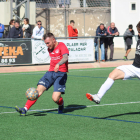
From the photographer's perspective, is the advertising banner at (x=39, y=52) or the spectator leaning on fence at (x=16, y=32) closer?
the advertising banner at (x=39, y=52)

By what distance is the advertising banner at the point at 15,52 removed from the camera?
52.9 ft

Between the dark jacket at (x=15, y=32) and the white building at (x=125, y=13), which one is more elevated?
the white building at (x=125, y=13)

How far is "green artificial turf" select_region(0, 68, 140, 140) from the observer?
6020 millimetres

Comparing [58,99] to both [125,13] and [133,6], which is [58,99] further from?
[133,6]

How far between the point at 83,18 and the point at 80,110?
2034 cm

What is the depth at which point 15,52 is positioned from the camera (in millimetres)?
16375

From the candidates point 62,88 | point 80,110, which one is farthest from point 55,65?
point 80,110

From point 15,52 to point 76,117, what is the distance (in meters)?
9.52

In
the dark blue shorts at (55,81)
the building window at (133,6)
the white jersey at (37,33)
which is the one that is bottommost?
the dark blue shorts at (55,81)

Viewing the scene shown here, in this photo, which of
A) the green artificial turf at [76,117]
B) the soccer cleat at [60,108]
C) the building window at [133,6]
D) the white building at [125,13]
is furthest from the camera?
the building window at [133,6]

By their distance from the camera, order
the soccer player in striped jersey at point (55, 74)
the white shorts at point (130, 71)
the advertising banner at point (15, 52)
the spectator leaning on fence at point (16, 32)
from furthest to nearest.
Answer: the spectator leaning on fence at point (16, 32), the advertising banner at point (15, 52), the soccer player in striped jersey at point (55, 74), the white shorts at point (130, 71)

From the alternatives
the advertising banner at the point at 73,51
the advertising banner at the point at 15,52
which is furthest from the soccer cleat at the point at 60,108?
the advertising banner at the point at 73,51

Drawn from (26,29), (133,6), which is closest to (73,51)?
(26,29)

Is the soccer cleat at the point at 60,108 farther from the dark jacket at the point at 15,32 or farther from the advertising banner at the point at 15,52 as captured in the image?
the dark jacket at the point at 15,32
